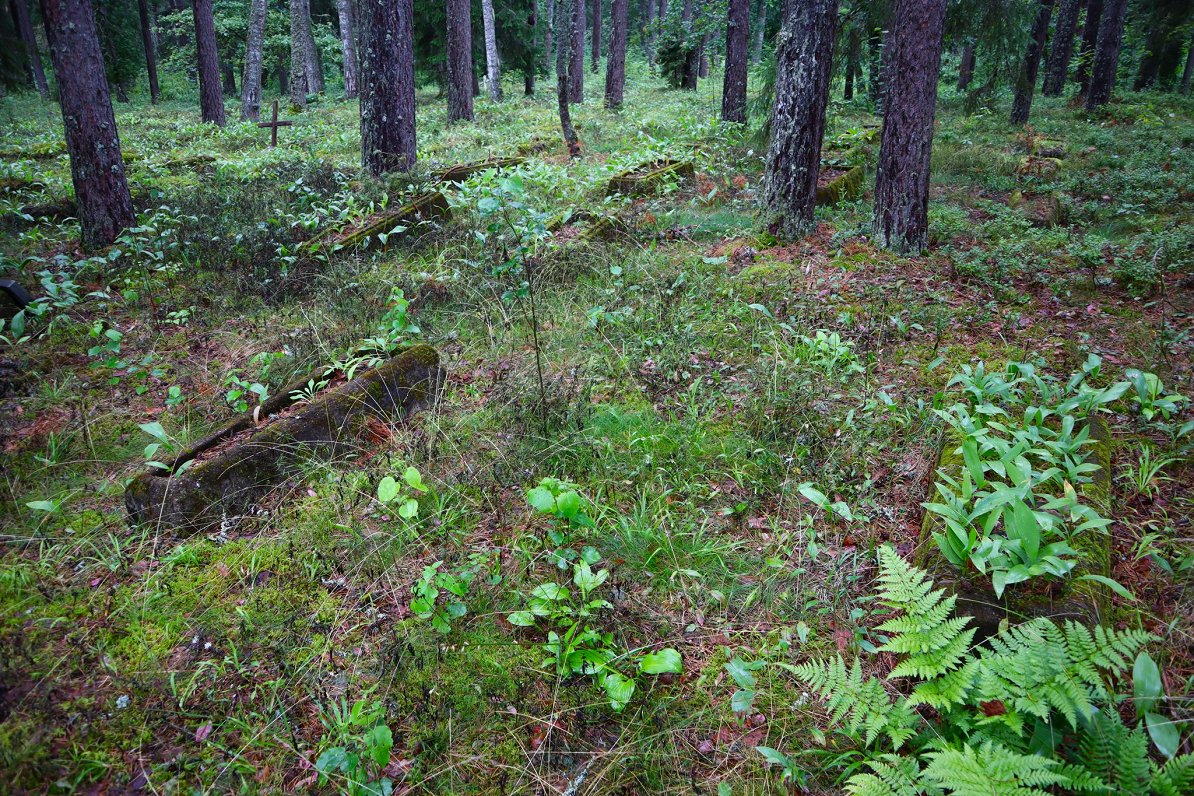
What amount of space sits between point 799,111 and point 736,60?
8.13m

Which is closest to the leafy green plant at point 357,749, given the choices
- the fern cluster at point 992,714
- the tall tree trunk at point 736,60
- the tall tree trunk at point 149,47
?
the fern cluster at point 992,714

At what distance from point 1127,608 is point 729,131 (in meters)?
11.9

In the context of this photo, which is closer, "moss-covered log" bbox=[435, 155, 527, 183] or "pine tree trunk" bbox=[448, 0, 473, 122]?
"moss-covered log" bbox=[435, 155, 527, 183]

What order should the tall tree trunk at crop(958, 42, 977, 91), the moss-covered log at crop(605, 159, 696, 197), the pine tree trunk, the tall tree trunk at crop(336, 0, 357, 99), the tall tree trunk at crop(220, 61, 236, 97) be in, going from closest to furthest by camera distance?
1. the moss-covered log at crop(605, 159, 696, 197)
2. the pine tree trunk
3. the tall tree trunk at crop(958, 42, 977, 91)
4. the tall tree trunk at crop(336, 0, 357, 99)
5. the tall tree trunk at crop(220, 61, 236, 97)

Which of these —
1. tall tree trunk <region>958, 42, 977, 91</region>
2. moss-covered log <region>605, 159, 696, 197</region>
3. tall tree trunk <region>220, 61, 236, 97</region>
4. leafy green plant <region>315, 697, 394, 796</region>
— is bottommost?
leafy green plant <region>315, 697, 394, 796</region>

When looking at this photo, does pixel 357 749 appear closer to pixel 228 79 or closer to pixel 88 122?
pixel 88 122

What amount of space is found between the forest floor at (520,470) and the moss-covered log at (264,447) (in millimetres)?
124

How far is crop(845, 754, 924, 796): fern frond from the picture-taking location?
6.33ft

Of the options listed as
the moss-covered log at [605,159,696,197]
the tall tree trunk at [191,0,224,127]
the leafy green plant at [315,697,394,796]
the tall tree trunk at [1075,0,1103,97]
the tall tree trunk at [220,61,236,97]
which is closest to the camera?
the leafy green plant at [315,697,394,796]

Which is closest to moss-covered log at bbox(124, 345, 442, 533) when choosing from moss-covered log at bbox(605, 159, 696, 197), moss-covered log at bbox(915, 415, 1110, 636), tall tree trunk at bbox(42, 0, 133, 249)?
moss-covered log at bbox(915, 415, 1110, 636)

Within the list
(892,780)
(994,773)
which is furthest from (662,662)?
(994,773)

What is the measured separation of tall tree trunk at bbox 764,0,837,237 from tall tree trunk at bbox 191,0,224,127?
16.8m

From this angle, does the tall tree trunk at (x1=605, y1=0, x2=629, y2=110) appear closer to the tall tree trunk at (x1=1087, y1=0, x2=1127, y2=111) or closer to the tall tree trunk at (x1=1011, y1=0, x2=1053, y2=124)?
the tall tree trunk at (x1=1011, y1=0, x2=1053, y2=124)

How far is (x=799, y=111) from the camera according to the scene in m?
6.90
